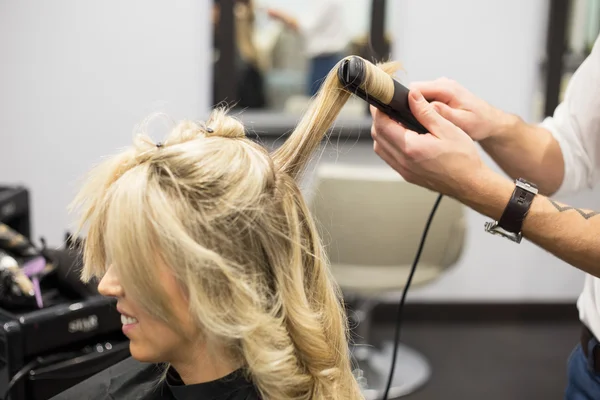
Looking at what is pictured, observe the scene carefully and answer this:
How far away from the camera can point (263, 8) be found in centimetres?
291

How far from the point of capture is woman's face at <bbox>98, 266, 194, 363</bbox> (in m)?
0.92

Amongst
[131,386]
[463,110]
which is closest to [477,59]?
[463,110]

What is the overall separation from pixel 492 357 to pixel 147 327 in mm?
2286

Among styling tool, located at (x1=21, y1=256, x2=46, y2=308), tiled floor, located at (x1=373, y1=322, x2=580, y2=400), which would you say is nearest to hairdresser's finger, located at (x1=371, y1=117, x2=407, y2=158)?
styling tool, located at (x1=21, y1=256, x2=46, y2=308)

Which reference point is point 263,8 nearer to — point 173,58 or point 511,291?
point 173,58

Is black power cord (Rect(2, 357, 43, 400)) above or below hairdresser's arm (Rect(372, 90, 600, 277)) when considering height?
below

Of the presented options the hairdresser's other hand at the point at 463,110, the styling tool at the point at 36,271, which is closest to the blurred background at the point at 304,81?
the styling tool at the point at 36,271

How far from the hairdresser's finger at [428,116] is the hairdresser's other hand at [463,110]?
14 centimetres

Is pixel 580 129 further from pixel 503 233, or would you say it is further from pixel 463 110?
pixel 503 233

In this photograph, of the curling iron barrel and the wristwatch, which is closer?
the curling iron barrel

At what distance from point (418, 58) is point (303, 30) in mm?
515

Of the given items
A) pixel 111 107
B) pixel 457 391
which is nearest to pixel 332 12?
pixel 111 107

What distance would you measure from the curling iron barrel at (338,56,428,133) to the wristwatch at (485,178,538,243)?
17 cm

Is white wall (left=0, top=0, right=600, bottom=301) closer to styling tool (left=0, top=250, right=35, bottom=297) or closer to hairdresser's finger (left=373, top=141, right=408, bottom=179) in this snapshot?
styling tool (left=0, top=250, right=35, bottom=297)
